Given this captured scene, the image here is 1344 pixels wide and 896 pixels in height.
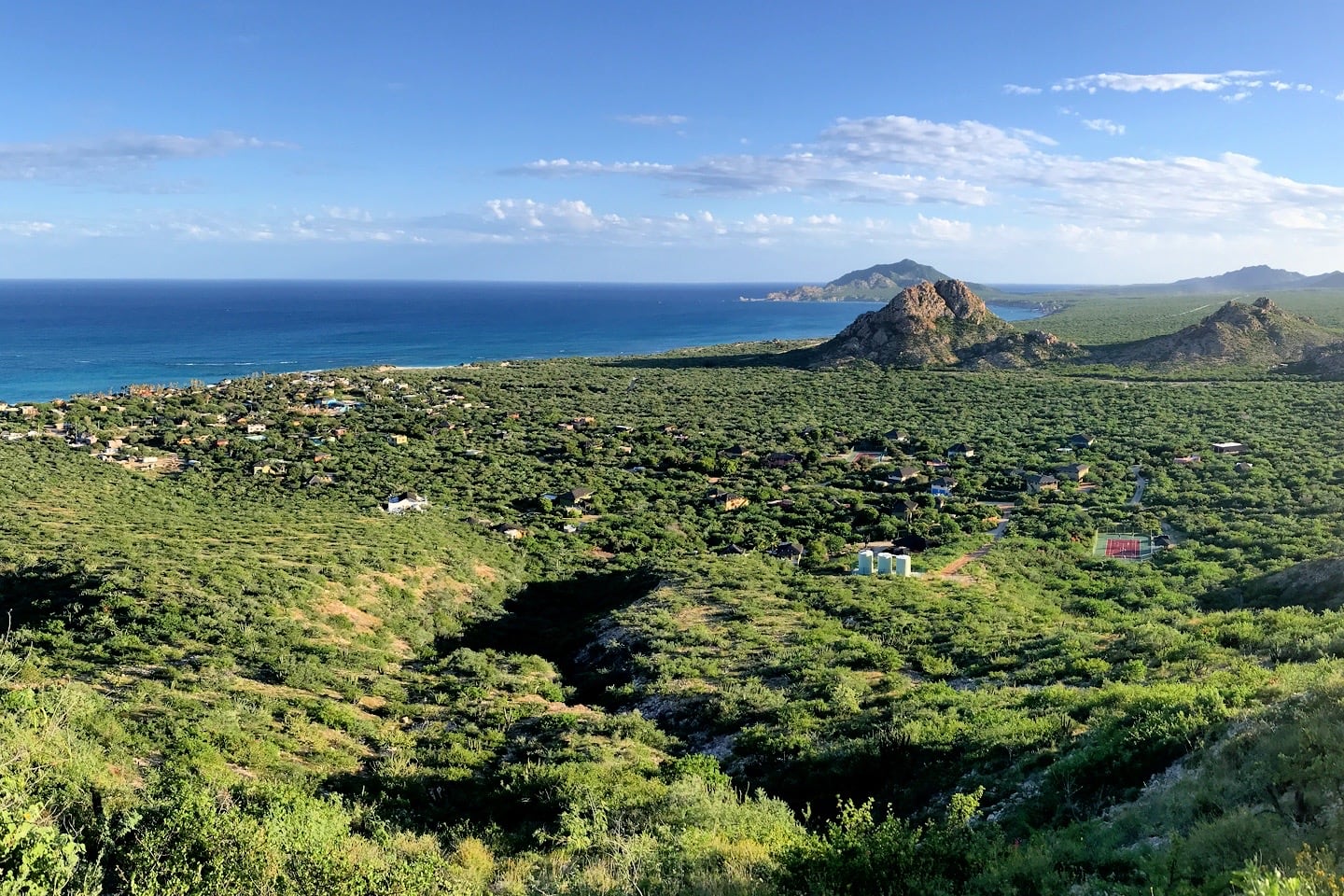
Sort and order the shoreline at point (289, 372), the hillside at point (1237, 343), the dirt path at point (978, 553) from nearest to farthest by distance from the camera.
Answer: the dirt path at point (978, 553) → the shoreline at point (289, 372) → the hillside at point (1237, 343)

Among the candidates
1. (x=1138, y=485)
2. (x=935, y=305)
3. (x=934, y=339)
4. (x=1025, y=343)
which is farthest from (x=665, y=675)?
(x=935, y=305)

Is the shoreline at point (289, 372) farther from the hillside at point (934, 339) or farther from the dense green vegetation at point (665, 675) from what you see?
the dense green vegetation at point (665, 675)

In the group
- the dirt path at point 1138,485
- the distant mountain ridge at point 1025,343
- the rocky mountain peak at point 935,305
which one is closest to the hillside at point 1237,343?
the distant mountain ridge at point 1025,343

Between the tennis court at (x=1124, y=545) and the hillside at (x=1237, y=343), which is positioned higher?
the hillside at (x=1237, y=343)

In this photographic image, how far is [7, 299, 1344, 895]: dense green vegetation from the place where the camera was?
727cm

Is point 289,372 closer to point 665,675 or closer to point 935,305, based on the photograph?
point 935,305

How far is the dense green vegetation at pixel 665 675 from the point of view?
7273 millimetres

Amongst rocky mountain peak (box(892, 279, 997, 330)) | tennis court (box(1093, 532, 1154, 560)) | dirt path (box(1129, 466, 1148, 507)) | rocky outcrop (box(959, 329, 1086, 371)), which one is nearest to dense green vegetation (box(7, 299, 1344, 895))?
dirt path (box(1129, 466, 1148, 507))

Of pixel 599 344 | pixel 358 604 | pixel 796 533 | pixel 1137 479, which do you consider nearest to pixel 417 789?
pixel 358 604

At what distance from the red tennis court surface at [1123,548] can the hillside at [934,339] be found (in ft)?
199

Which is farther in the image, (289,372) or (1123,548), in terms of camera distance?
(289,372)

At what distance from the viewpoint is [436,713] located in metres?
14.3

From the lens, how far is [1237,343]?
3083 inches

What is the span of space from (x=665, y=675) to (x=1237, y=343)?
8819 centimetres
